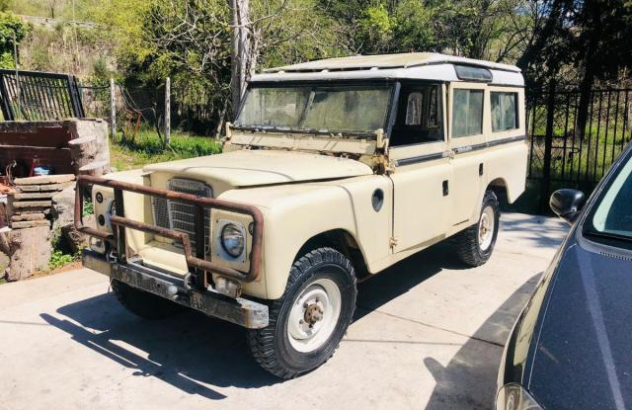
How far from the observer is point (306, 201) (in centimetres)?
347

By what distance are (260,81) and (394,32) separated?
1367 cm

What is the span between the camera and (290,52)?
14.5m

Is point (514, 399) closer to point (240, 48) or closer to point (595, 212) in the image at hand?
point (595, 212)

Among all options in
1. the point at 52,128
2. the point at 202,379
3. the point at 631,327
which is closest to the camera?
the point at 631,327

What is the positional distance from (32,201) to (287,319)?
471cm

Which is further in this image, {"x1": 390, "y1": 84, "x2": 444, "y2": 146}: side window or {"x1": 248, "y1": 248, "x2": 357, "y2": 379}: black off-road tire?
{"x1": 390, "y1": 84, "x2": 444, "y2": 146}: side window

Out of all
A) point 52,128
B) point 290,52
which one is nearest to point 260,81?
point 52,128

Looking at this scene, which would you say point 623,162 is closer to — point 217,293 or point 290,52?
point 217,293

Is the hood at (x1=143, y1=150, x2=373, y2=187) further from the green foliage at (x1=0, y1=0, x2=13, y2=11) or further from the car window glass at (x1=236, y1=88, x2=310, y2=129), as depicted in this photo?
the green foliage at (x1=0, y1=0, x2=13, y2=11)

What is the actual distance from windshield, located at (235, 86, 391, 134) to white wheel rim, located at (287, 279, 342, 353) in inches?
54.1

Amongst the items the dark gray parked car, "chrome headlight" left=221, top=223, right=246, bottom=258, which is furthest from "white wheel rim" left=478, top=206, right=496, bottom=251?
"chrome headlight" left=221, top=223, right=246, bottom=258

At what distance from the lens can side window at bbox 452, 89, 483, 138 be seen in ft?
17.2

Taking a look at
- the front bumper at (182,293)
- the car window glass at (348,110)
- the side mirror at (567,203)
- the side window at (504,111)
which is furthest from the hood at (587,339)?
the side window at (504,111)

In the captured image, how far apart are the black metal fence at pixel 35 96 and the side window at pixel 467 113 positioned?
21.1ft
